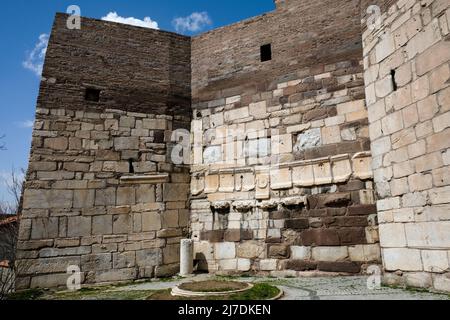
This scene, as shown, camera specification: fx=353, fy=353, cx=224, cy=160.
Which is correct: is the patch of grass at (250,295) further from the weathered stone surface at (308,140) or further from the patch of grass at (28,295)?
the weathered stone surface at (308,140)

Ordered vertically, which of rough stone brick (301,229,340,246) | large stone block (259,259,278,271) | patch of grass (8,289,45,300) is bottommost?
patch of grass (8,289,45,300)

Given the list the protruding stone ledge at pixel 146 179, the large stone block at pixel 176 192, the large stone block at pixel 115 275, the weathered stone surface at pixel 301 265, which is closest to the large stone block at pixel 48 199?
the protruding stone ledge at pixel 146 179

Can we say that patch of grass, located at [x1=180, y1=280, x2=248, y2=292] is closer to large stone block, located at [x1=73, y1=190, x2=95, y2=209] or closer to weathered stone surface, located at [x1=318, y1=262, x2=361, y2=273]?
weathered stone surface, located at [x1=318, y1=262, x2=361, y2=273]

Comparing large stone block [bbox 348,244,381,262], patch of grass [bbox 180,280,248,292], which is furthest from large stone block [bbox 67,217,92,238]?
large stone block [bbox 348,244,381,262]

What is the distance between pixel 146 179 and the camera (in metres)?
6.69

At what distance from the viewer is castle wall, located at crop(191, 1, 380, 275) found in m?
5.69

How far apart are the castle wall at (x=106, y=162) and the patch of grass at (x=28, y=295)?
14 centimetres

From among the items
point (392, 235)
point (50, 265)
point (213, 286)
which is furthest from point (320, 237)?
point (50, 265)

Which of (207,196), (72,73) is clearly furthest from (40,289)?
(72,73)

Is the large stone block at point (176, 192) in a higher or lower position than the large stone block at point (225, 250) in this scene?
higher

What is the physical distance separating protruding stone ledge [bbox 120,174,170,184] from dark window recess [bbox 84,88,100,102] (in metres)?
1.70

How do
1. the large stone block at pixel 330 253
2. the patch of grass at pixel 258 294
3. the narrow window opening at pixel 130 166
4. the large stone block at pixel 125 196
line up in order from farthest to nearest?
the narrow window opening at pixel 130 166, the large stone block at pixel 125 196, the large stone block at pixel 330 253, the patch of grass at pixel 258 294

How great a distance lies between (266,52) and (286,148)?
2.19 m

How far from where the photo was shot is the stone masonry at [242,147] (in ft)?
16.2
